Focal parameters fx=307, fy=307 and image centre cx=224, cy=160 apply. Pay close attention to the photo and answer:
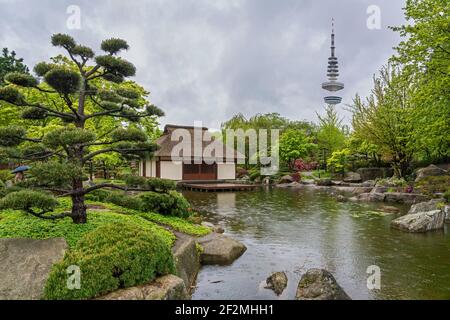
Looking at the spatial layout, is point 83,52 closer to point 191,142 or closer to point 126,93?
point 126,93

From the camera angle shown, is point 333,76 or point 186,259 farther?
point 333,76

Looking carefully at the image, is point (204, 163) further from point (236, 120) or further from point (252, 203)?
point (236, 120)

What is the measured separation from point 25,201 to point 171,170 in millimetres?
24753

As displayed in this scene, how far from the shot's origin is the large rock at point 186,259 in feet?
18.4

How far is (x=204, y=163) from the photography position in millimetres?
30688

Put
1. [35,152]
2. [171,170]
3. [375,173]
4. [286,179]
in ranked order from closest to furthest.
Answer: [35,152] < [375,173] < [171,170] < [286,179]

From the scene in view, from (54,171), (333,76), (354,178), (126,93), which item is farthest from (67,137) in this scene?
(333,76)

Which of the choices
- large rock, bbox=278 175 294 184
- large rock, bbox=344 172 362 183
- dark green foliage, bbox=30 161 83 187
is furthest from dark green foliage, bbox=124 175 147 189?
large rock, bbox=344 172 362 183

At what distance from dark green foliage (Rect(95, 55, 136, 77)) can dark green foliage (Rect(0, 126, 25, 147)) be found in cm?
210

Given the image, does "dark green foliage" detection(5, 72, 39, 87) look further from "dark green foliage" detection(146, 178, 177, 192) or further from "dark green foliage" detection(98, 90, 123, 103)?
"dark green foliage" detection(146, 178, 177, 192)

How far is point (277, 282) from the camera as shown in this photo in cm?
582

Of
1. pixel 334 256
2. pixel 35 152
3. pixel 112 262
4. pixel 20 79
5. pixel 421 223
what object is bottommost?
pixel 334 256

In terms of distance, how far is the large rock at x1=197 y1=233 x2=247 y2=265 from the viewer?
7.12 m

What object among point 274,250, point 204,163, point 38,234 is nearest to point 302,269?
point 274,250
